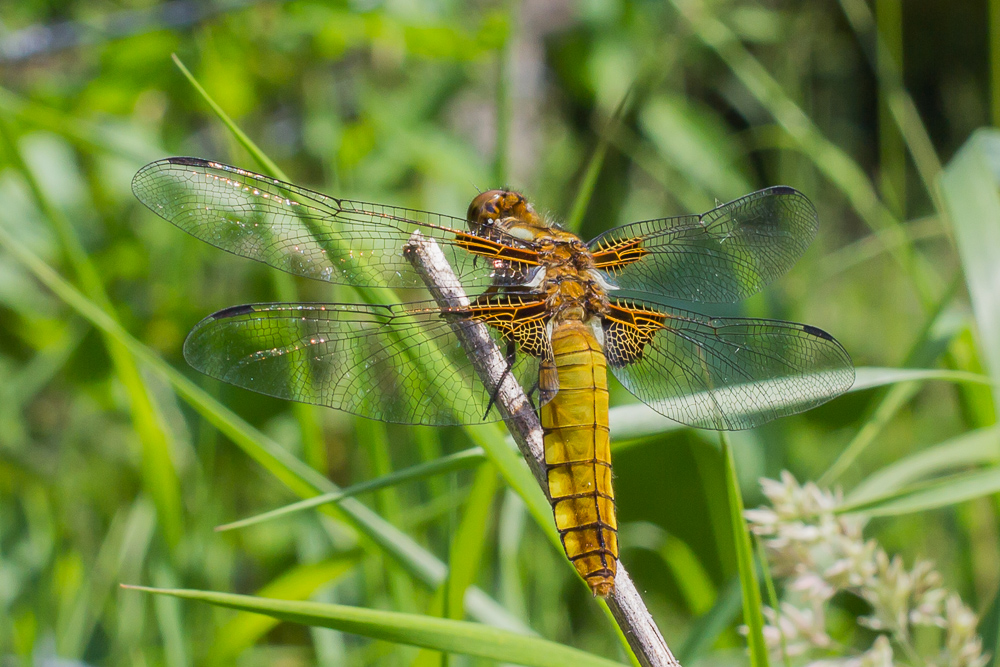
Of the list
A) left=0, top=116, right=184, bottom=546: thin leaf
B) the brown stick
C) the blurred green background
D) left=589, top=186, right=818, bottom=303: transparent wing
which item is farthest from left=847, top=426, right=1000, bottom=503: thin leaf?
left=0, top=116, right=184, bottom=546: thin leaf

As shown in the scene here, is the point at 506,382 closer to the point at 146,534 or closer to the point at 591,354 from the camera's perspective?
the point at 591,354

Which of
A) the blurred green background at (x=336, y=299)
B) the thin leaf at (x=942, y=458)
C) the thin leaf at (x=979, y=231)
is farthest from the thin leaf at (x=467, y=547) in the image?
the thin leaf at (x=979, y=231)

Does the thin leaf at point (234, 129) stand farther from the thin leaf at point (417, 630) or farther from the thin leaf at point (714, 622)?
the thin leaf at point (714, 622)

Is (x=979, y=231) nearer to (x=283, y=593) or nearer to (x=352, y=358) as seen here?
(x=352, y=358)

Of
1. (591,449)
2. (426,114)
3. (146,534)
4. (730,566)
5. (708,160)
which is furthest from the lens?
(708,160)

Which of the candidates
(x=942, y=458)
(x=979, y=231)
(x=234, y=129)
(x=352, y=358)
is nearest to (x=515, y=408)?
(x=352, y=358)

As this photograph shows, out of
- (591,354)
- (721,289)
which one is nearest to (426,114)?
(721,289)
